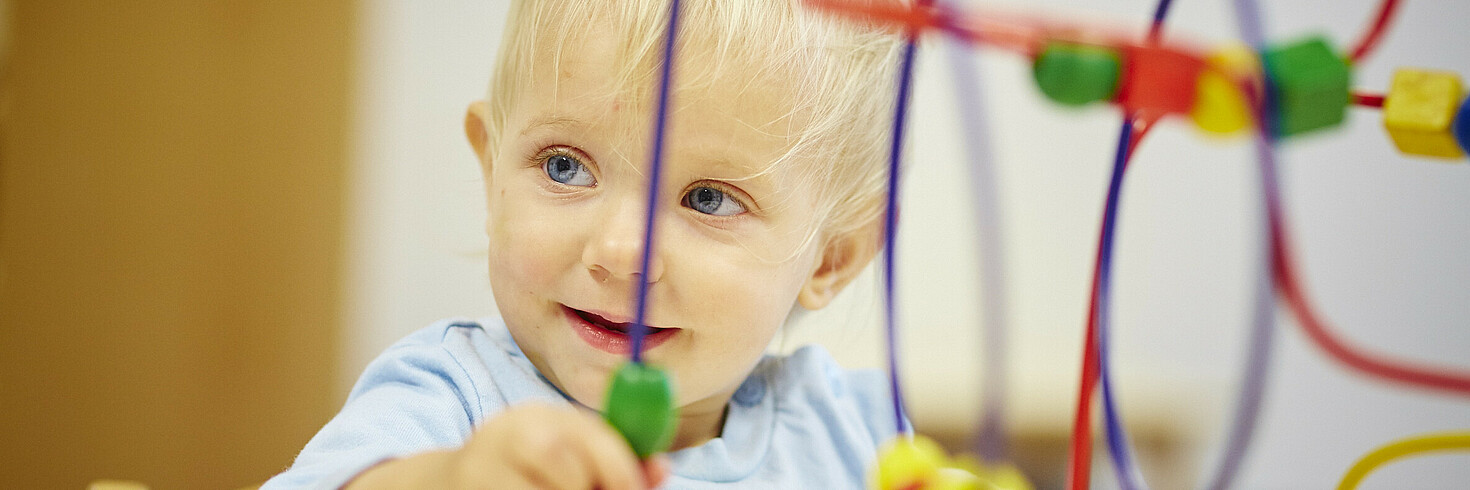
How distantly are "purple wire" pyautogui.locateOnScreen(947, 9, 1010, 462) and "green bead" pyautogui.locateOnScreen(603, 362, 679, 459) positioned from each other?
3.6 inches

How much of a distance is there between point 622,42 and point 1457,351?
1317 mm

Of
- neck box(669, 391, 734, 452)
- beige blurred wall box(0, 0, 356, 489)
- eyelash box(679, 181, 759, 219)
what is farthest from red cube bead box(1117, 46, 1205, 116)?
beige blurred wall box(0, 0, 356, 489)

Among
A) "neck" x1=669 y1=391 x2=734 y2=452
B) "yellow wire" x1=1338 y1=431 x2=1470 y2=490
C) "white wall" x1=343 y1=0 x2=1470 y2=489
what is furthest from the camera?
"white wall" x1=343 y1=0 x2=1470 y2=489

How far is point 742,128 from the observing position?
1.67 ft

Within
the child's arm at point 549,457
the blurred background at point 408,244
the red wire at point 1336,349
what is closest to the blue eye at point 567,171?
the child's arm at point 549,457

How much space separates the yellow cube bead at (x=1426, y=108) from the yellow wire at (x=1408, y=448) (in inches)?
4.2

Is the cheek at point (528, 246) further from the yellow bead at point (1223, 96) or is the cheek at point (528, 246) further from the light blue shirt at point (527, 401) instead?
the yellow bead at point (1223, 96)

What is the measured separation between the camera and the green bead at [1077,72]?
316mm

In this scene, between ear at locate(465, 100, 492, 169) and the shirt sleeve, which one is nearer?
the shirt sleeve

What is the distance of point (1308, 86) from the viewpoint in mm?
310

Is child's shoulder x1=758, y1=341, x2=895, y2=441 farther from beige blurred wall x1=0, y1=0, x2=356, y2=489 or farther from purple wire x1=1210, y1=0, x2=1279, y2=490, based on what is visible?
beige blurred wall x1=0, y1=0, x2=356, y2=489

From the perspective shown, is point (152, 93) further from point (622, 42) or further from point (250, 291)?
point (622, 42)

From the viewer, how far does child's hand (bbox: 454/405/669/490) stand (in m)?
0.31

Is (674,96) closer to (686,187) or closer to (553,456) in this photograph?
(686,187)
